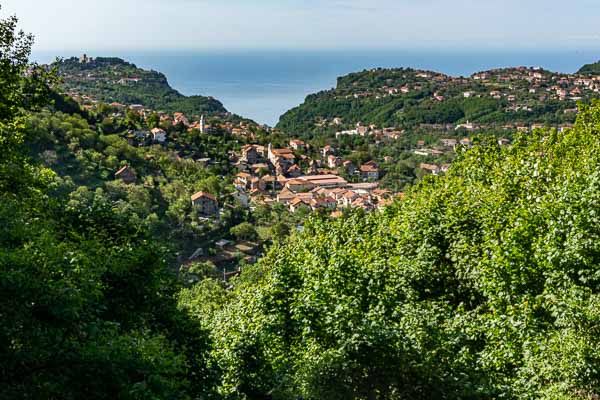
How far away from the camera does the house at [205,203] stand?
110 feet

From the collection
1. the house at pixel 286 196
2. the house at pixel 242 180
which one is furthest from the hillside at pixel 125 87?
the house at pixel 286 196

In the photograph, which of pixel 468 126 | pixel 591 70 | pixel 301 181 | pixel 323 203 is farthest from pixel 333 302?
pixel 591 70

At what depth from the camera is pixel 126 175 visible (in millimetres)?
33625

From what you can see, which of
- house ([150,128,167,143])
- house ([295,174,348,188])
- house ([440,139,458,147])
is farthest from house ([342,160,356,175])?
house ([150,128,167,143])

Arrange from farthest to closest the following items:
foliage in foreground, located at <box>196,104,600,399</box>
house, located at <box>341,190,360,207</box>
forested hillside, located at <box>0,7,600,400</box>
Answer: house, located at <box>341,190,360,207</box>
foliage in foreground, located at <box>196,104,600,399</box>
forested hillside, located at <box>0,7,600,400</box>

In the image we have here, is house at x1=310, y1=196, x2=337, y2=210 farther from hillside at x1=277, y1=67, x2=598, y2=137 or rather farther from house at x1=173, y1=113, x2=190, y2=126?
hillside at x1=277, y1=67, x2=598, y2=137

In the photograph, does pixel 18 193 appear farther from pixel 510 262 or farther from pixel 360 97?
pixel 360 97

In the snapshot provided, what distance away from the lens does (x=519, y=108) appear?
80.8m

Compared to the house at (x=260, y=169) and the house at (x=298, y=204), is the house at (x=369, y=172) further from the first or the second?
the house at (x=298, y=204)

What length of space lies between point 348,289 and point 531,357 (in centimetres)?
248

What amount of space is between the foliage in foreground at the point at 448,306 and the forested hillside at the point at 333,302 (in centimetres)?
2

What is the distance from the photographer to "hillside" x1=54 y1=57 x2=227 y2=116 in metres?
85.2

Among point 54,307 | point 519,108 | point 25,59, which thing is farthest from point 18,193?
point 519,108

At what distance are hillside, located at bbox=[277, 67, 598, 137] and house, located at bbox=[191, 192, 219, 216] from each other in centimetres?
5302
